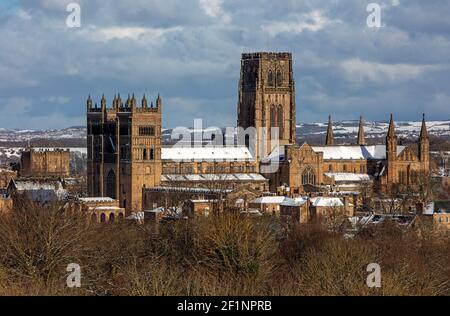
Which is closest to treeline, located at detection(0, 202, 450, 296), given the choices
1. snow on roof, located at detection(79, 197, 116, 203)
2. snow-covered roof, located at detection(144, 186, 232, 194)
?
snow-covered roof, located at detection(144, 186, 232, 194)

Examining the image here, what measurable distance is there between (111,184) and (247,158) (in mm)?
16312

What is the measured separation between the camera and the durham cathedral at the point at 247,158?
139500 millimetres

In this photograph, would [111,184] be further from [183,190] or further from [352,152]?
[352,152]

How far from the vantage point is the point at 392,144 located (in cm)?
15200

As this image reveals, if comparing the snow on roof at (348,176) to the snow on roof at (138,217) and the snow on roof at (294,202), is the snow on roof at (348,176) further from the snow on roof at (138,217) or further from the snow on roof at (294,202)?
the snow on roof at (138,217)

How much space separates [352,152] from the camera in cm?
15650

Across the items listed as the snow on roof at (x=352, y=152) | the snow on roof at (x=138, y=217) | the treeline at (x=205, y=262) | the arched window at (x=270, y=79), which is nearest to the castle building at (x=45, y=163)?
the arched window at (x=270, y=79)

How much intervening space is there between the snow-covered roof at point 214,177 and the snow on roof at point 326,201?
21220 mm

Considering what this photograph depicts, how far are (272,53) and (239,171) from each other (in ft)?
54.4

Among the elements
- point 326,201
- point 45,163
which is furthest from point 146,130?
point 45,163

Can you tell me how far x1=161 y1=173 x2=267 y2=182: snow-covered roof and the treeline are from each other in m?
55.7
